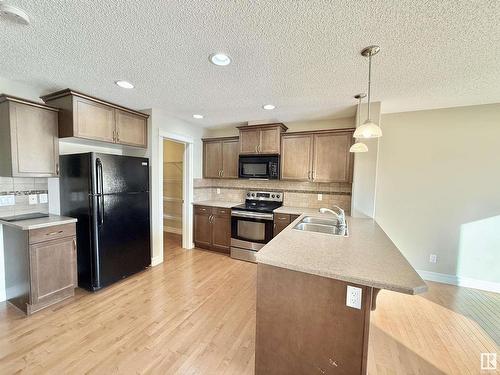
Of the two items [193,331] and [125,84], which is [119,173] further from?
[193,331]

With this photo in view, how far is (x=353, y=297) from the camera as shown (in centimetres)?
118

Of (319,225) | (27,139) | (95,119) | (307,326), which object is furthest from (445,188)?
(27,139)

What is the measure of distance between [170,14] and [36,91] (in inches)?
89.4

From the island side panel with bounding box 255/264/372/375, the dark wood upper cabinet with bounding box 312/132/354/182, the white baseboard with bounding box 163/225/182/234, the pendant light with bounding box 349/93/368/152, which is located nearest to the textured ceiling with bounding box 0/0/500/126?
the pendant light with bounding box 349/93/368/152

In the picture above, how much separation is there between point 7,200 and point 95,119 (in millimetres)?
1255

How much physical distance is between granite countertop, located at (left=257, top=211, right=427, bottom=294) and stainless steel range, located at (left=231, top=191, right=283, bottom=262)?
1.45 meters

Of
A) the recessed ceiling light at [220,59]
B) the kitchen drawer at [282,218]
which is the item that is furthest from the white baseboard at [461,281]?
the recessed ceiling light at [220,59]

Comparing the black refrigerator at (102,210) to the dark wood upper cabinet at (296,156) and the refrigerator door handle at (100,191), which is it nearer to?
the refrigerator door handle at (100,191)

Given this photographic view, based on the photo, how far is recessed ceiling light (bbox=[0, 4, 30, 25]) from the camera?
1.21 metres

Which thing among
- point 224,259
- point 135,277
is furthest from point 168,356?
point 224,259

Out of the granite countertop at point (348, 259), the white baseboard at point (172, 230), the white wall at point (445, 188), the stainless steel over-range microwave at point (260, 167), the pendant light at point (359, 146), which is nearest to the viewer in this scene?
the granite countertop at point (348, 259)

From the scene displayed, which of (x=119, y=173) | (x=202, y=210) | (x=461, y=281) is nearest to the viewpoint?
(x=119, y=173)

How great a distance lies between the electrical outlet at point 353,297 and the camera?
1165mm

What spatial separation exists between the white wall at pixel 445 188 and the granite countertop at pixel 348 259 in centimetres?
158
